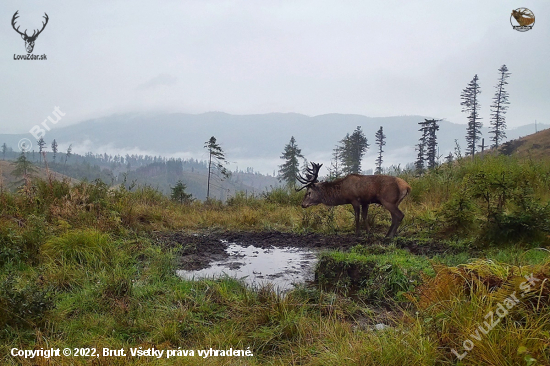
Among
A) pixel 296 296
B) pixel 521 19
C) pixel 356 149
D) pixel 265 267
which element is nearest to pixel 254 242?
pixel 265 267

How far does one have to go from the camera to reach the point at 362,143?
48406mm

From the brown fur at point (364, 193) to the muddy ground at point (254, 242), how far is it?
0.86 metres

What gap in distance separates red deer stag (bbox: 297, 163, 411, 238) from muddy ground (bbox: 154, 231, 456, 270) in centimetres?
85

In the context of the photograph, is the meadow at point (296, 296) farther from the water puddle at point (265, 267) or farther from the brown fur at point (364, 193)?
the brown fur at point (364, 193)

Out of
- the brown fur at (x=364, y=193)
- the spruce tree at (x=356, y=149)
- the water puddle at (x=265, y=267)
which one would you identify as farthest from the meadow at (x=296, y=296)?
the spruce tree at (x=356, y=149)

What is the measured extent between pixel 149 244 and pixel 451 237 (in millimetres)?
6411

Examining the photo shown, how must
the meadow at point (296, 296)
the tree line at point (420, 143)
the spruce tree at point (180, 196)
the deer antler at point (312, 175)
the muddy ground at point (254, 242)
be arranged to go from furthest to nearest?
the tree line at point (420, 143) → the spruce tree at point (180, 196) → the deer antler at point (312, 175) → the muddy ground at point (254, 242) → the meadow at point (296, 296)

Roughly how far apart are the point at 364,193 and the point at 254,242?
3.12 m

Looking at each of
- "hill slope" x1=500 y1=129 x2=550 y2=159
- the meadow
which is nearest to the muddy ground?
the meadow

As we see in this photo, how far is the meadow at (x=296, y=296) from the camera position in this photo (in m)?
3.17

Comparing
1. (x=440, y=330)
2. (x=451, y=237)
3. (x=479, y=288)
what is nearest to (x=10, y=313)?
(x=440, y=330)

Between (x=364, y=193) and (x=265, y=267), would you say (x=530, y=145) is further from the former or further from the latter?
(x=265, y=267)

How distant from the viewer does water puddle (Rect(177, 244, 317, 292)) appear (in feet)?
19.9

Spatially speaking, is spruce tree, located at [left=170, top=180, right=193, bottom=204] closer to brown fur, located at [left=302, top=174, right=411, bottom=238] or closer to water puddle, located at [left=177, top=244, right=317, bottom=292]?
brown fur, located at [left=302, top=174, right=411, bottom=238]
